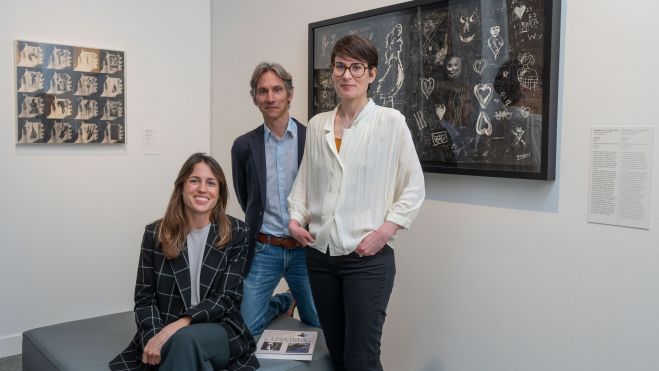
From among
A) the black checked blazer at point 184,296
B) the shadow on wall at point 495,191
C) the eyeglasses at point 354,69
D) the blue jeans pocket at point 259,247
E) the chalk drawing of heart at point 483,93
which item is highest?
the eyeglasses at point 354,69

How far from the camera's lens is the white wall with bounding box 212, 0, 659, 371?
1.93 meters

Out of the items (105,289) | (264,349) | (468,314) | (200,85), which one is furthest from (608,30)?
(105,289)

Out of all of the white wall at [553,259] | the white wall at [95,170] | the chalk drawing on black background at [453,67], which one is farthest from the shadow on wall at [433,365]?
the white wall at [95,170]

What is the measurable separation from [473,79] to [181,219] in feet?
4.28

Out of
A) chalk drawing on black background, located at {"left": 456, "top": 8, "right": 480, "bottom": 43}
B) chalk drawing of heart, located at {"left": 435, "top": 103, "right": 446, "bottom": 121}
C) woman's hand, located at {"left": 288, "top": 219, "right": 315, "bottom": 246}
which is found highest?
chalk drawing on black background, located at {"left": 456, "top": 8, "right": 480, "bottom": 43}

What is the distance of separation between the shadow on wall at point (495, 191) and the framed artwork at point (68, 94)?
2.16m

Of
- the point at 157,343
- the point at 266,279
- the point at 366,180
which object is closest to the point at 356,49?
the point at 366,180

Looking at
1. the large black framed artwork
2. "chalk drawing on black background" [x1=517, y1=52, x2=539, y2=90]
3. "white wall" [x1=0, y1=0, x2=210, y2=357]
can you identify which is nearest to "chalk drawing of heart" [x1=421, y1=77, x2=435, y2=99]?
the large black framed artwork

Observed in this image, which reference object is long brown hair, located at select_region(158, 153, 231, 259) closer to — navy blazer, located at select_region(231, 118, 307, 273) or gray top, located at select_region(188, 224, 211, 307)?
gray top, located at select_region(188, 224, 211, 307)

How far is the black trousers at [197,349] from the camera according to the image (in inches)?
77.1

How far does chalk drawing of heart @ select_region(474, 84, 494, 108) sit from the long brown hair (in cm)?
109

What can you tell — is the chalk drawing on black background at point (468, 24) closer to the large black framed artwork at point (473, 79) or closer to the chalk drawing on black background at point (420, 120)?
the large black framed artwork at point (473, 79)

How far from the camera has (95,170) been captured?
3.69 meters

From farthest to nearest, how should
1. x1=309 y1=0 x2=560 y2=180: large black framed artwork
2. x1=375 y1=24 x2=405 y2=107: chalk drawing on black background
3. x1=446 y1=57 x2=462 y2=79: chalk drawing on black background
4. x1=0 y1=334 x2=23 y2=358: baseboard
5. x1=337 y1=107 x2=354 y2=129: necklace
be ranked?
x1=0 y1=334 x2=23 y2=358: baseboard → x1=375 y1=24 x2=405 y2=107: chalk drawing on black background → x1=446 y1=57 x2=462 y2=79: chalk drawing on black background → x1=309 y1=0 x2=560 y2=180: large black framed artwork → x1=337 y1=107 x2=354 y2=129: necklace
